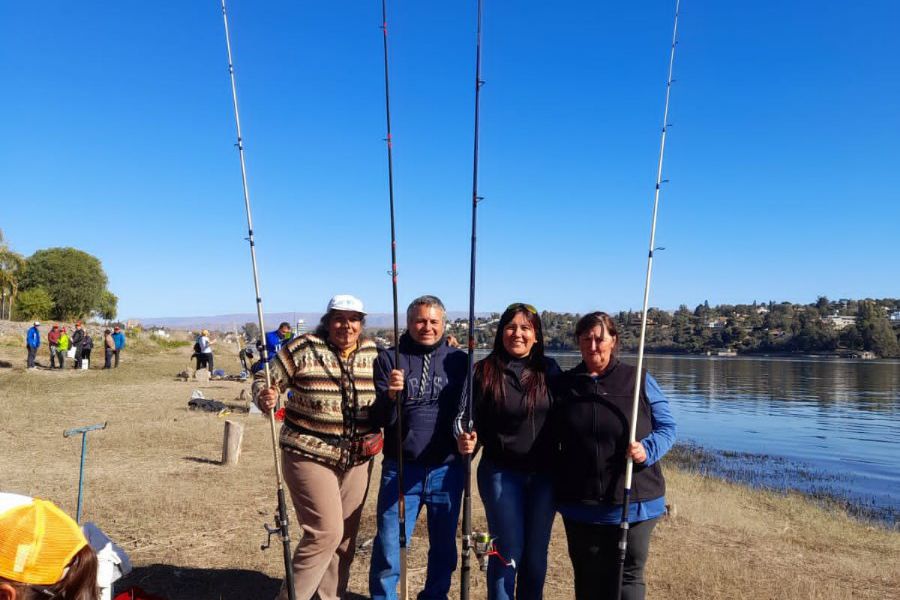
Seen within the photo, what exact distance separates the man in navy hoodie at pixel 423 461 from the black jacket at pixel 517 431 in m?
0.28

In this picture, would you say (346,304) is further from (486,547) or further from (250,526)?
(250,526)

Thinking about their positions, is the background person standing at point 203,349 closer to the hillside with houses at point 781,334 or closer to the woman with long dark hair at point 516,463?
the woman with long dark hair at point 516,463

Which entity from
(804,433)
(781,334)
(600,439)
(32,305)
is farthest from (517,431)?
(781,334)

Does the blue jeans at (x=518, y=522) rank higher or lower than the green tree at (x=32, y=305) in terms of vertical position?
lower

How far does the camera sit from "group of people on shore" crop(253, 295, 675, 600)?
344 centimetres

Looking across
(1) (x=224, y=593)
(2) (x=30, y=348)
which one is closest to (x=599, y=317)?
(1) (x=224, y=593)

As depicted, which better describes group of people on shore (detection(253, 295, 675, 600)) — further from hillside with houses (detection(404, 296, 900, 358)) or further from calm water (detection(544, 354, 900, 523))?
hillside with houses (detection(404, 296, 900, 358))

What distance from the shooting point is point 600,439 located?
3.42m

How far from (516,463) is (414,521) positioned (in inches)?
28.5

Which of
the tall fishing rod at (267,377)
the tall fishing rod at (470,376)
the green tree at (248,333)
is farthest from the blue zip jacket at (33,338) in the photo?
the tall fishing rod at (470,376)

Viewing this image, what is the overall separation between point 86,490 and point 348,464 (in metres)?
5.18

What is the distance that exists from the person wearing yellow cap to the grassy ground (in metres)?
3.15

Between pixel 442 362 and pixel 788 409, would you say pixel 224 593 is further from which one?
pixel 788 409

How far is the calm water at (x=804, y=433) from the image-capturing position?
1424cm
